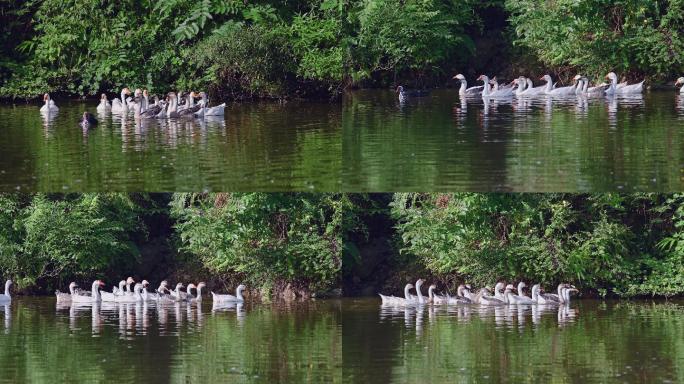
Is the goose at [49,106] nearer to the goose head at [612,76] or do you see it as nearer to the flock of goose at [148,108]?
the flock of goose at [148,108]

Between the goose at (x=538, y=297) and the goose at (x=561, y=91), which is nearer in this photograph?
the goose at (x=538, y=297)

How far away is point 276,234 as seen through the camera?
73.7 feet

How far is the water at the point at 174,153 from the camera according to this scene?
17.1m

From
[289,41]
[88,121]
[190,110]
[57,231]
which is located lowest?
[57,231]

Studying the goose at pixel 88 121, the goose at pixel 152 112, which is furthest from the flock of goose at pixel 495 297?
the goose at pixel 88 121

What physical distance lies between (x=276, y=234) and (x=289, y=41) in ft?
13.2

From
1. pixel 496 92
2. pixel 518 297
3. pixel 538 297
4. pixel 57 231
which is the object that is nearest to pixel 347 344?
pixel 518 297

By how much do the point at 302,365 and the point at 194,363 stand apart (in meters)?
1.12

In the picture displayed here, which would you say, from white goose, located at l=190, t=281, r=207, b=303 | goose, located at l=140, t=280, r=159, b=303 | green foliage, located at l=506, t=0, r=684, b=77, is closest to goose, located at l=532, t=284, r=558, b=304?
white goose, located at l=190, t=281, r=207, b=303

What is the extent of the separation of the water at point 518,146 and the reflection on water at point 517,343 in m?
1.73

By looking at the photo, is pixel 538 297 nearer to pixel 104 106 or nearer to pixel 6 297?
pixel 104 106

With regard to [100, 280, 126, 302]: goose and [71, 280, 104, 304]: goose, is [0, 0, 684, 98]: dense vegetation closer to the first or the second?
[100, 280, 126, 302]: goose

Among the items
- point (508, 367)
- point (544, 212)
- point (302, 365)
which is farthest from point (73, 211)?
point (508, 367)

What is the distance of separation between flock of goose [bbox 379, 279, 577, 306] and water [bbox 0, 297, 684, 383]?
348mm
